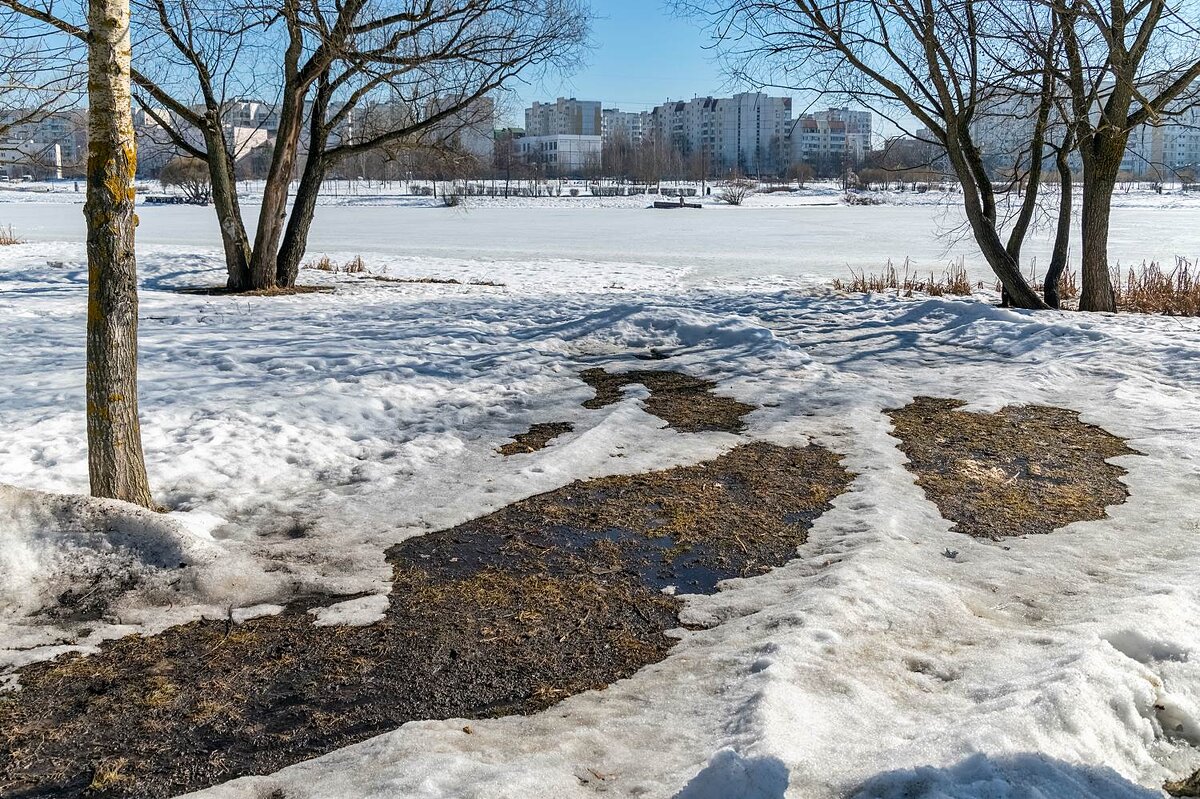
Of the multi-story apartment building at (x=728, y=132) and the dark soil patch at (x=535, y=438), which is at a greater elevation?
the multi-story apartment building at (x=728, y=132)

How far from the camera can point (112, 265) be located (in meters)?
4.43

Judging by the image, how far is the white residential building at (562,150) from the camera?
470ft

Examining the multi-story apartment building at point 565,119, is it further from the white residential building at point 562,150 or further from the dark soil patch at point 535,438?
the dark soil patch at point 535,438

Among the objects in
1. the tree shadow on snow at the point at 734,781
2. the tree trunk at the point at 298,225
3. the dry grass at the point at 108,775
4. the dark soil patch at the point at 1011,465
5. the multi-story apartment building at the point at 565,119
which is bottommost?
the dry grass at the point at 108,775

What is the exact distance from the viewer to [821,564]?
4.51 meters

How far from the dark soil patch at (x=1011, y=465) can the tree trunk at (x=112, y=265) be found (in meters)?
4.22

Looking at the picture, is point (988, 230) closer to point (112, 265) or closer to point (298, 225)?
point (298, 225)

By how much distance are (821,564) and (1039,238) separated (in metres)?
25.7

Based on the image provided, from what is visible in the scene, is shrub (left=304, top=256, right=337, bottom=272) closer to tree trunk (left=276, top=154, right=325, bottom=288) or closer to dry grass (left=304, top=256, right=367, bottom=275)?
dry grass (left=304, top=256, right=367, bottom=275)

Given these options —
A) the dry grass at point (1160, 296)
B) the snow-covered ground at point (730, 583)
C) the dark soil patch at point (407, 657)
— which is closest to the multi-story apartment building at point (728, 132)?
the dry grass at point (1160, 296)

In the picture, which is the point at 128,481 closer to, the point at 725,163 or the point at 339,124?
the point at 339,124

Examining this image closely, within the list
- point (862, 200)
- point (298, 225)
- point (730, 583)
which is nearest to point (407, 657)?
point (730, 583)

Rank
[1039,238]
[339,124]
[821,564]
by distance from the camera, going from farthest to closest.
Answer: [1039,238] → [339,124] → [821,564]

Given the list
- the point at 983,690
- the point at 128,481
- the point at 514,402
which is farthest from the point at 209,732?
the point at 514,402
